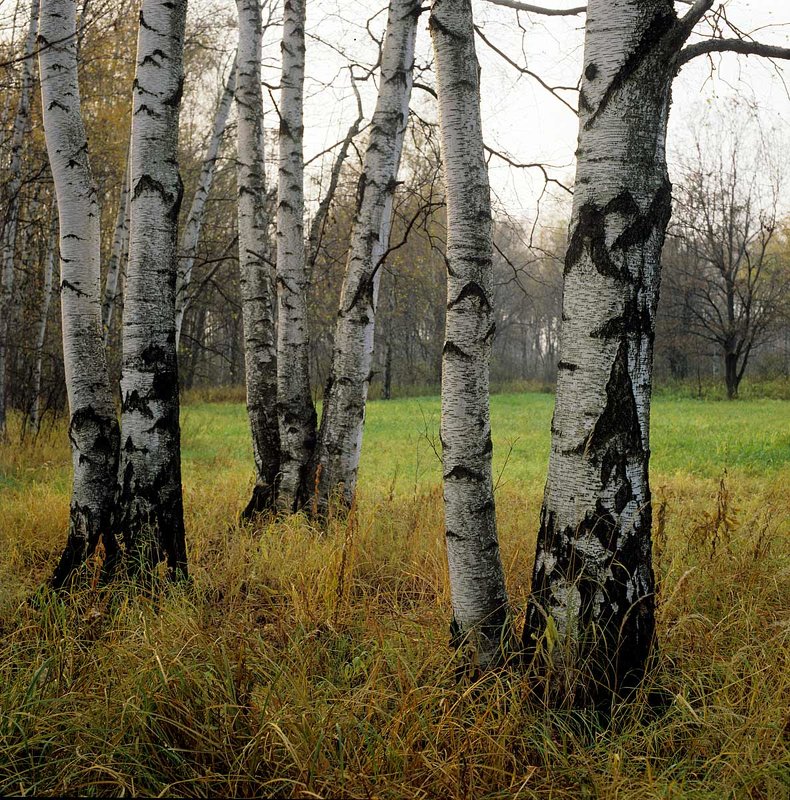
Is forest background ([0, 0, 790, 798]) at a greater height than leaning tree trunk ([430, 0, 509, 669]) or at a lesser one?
lesser

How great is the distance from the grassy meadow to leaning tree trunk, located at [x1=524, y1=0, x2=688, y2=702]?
0.76 feet

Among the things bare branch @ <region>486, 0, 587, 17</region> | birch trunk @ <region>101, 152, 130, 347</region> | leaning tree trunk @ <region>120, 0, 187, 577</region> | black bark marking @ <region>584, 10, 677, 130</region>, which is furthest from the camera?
birch trunk @ <region>101, 152, 130, 347</region>

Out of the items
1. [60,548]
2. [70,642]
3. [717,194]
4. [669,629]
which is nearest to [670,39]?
[669,629]

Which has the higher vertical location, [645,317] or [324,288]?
[324,288]

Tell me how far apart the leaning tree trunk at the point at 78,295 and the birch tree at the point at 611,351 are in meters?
2.47

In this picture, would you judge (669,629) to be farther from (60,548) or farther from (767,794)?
(60,548)

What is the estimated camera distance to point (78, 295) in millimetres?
3613

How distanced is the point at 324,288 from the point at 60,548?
1855 centimetres

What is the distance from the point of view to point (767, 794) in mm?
1864

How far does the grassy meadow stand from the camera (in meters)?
1.92

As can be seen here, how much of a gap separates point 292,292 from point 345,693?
3.38m

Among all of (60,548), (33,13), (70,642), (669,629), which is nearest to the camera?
(70,642)

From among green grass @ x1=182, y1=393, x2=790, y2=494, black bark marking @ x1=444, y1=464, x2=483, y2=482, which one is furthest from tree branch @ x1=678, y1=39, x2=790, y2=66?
green grass @ x1=182, y1=393, x2=790, y2=494

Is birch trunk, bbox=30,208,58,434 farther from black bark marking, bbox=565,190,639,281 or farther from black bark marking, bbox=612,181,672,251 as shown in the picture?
black bark marking, bbox=612,181,672,251
